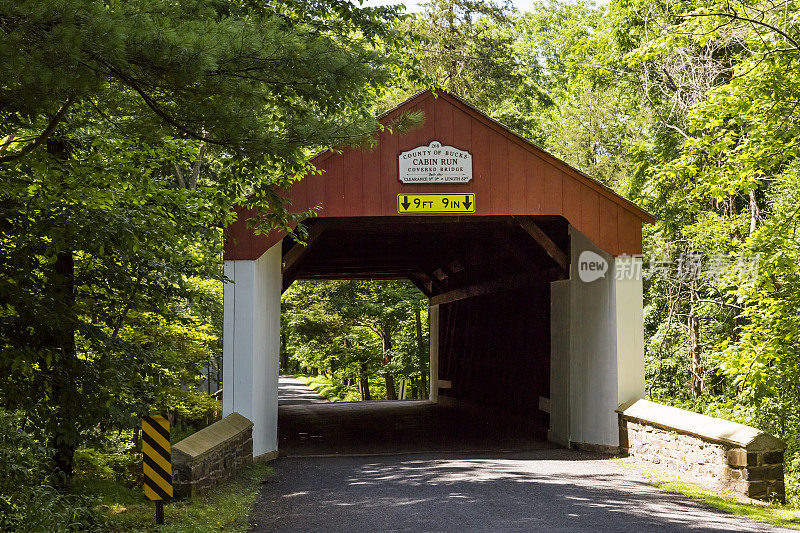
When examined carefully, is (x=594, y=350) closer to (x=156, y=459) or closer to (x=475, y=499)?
(x=475, y=499)

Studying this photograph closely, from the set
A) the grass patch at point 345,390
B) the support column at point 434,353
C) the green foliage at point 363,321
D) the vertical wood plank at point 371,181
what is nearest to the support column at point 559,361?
the vertical wood plank at point 371,181

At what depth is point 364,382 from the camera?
30.8 metres

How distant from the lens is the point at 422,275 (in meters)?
20.9

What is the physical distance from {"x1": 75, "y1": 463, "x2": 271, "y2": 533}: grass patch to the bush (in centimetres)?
37

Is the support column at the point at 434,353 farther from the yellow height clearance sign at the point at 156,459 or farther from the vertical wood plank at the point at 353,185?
the yellow height clearance sign at the point at 156,459

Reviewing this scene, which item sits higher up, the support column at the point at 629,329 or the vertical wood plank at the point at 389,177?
the vertical wood plank at the point at 389,177

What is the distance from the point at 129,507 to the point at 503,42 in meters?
18.9

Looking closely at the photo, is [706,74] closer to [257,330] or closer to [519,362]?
[519,362]

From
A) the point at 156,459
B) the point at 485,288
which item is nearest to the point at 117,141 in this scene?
the point at 156,459

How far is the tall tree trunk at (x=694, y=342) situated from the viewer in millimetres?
15327

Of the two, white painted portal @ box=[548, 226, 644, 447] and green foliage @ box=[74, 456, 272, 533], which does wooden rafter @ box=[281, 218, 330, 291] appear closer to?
green foliage @ box=[74, 456, 272, 533]

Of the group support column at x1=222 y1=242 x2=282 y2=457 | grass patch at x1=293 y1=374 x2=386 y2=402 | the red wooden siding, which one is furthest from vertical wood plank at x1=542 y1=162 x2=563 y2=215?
grass patch at x1=293 y1=374 x2=386 y2=402

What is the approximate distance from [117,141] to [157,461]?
2.74 meters

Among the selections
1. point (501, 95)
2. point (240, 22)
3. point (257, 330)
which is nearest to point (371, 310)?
point (501, 95)
